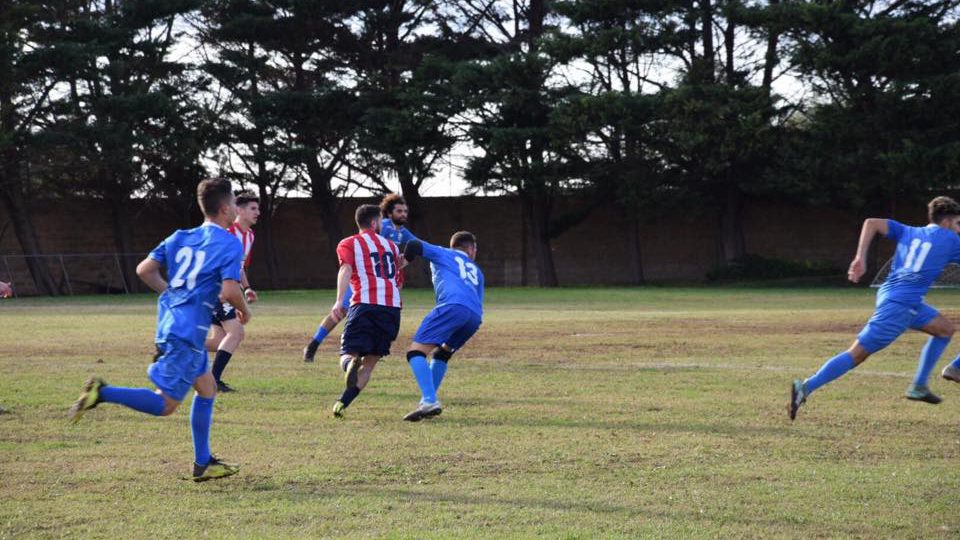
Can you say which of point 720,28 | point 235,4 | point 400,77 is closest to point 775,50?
point 720,28

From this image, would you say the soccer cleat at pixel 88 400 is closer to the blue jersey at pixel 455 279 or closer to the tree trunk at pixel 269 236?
the blue jersey at pixel 455 279

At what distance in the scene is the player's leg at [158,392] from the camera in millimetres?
6973

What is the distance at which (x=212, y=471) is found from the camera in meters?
7.20

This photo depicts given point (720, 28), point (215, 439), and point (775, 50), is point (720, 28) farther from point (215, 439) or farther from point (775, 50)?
point (215, 439)

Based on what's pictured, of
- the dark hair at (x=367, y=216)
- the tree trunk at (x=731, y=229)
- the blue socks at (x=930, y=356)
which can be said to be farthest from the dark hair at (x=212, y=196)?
the tree trunk at (x=731, y=229)

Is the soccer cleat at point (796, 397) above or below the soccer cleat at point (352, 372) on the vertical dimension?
below

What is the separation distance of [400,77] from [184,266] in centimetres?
3925

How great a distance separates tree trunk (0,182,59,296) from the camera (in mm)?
43438

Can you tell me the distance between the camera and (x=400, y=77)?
150 feet

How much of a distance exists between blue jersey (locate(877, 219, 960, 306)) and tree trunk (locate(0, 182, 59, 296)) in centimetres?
3868

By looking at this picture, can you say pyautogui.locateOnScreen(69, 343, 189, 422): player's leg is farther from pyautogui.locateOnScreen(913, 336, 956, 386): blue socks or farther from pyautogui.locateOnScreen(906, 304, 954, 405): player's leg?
pyautogui.locateOnScreen(913, 336, 956, 386): blue socks

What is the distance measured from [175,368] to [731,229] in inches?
1575

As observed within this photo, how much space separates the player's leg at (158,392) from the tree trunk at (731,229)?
129 feet

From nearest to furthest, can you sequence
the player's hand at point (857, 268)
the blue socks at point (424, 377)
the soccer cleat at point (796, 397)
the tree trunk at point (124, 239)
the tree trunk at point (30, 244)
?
the player's hand at point (857, 268)
the soccer cleat at point (796, 397)
the blue socks at point (424, 377)
the tree trunk at point (30, 244)
the tree trunk at point (124, 239)
